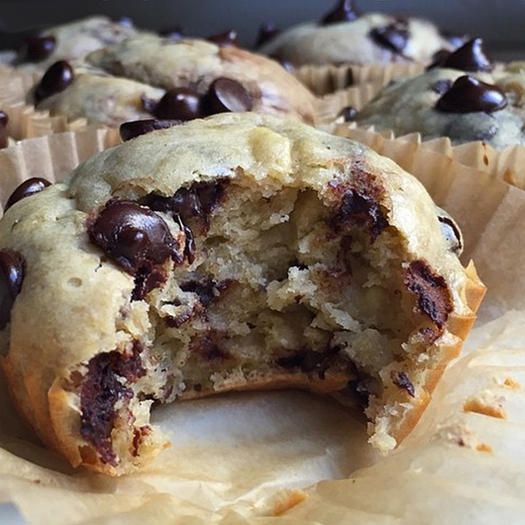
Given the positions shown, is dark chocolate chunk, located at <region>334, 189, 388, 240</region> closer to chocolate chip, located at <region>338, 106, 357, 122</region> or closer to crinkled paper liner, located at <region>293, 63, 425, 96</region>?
chocolate chip, located at <region>338, 106, 357, 122</region>

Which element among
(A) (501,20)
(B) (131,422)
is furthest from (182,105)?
(A) (501,20)

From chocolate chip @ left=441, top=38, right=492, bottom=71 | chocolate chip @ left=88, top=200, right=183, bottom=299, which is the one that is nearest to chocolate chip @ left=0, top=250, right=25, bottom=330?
chocolate chip @ left=88, top=200, right=183, bottom=299

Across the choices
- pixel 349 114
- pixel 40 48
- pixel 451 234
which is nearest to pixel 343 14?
pixel 349 114

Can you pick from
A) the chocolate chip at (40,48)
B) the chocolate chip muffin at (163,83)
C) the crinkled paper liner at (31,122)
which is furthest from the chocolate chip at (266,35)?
the crinkled paper liner at (31,122)

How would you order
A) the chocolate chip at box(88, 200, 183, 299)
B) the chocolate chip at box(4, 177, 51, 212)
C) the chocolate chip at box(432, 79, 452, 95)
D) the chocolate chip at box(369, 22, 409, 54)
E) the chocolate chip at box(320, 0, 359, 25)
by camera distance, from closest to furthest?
the chocolate chip at box(88, 200, 183, 299) → the chocolate chip at box(4, 177, 51, 212) → the chocolate chip at box(432, 79, 452, 95) → the chocolate chip at box(369, 22, 409, 54) → the chocolate chip at box(320, 0, 359, 25)

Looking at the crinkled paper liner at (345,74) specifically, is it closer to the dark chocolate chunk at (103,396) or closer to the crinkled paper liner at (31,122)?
the crinkled paper liner at (31,122)

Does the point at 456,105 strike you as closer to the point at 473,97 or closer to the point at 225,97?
the point at 473,97
